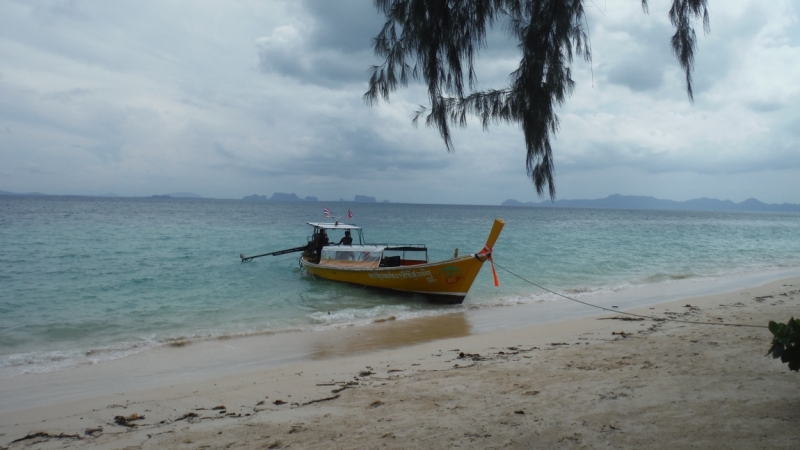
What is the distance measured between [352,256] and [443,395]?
474 inches

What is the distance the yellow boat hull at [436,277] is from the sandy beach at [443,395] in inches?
159

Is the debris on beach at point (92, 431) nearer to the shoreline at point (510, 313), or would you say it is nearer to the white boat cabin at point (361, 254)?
the shoreline at point (510, 313)

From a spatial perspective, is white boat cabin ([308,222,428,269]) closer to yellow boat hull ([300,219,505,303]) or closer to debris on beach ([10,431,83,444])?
yellow boat hull ([300,219,505,303])

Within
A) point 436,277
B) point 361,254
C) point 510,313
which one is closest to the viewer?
point 510,313

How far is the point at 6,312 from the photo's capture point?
43.3 ft

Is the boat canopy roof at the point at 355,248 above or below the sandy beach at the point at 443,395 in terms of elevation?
above

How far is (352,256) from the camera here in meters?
17.7

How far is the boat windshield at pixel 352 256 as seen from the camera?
1694 centimetres

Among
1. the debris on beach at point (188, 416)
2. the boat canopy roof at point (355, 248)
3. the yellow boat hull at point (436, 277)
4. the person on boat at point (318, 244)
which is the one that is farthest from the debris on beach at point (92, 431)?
the person on boat at point (318, 244)

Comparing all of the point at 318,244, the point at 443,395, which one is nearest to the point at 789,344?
the point at 443,395

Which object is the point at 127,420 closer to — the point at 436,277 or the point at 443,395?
the point at 443,395

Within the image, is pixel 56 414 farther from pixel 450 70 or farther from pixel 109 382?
pixel 450 70

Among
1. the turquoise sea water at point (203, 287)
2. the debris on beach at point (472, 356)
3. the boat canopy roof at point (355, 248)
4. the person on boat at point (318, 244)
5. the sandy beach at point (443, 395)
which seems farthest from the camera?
the person on boat at point (318, 244)

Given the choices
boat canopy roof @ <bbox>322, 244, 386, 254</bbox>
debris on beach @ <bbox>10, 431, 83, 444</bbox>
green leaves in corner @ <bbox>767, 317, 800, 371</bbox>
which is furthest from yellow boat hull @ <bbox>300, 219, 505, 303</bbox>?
debris on beach @ <bbox>10, 431, 83, 444</bbox>
